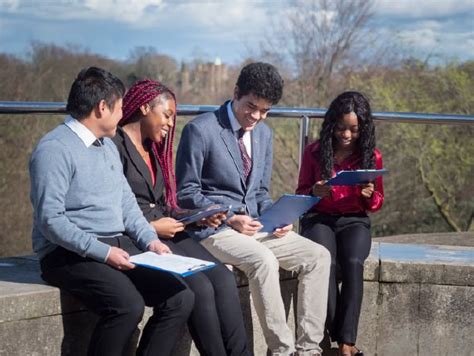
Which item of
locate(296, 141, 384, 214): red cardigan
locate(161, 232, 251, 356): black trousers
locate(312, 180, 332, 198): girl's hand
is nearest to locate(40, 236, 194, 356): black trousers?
locate(161, 232, 251, 356): black trousers

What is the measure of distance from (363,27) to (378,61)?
3.27 feet

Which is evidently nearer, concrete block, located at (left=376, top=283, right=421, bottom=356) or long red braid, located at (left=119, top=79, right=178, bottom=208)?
long red braid, located at (left=119, top=79, right=178, bottom=208)

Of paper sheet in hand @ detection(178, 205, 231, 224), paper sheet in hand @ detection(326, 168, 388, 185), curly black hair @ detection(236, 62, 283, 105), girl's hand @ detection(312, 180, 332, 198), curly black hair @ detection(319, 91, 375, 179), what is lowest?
girl's hand @ detection(312, 180, 332, 198)

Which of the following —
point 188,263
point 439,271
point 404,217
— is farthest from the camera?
point 404,217

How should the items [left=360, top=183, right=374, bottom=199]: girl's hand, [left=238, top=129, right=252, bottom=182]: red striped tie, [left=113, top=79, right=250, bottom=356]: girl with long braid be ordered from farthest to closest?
[left=360, top=183, right=374, bottom=199]: girl's hand < [left=238, top=129, right=252, bottom=182]: red striped tie < [left=113, top=79, right=250, bottom=356]: girl with long braid

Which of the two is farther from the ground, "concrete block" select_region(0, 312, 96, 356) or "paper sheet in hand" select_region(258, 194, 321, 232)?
"paper sheet in hand" select_region(258, 194, 321, 232)

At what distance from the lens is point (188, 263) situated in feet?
12.4

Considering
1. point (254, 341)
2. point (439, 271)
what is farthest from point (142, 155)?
point (439, 271)

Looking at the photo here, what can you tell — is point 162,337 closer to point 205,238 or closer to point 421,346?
point 205,238

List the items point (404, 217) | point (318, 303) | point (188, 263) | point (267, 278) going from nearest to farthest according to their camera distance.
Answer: point (188, 263)
point (267, 278)
point (318, 303)
point (404, 217)

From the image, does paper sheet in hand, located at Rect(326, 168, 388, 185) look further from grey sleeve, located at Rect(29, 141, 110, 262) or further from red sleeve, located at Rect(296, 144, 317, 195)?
grey sleeve, located at Rect(29, 141, 110, 262)

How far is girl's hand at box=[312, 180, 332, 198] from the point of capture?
16.2 feet

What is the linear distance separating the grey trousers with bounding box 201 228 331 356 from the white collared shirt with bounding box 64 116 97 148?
952mm

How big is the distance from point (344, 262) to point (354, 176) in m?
0.50
